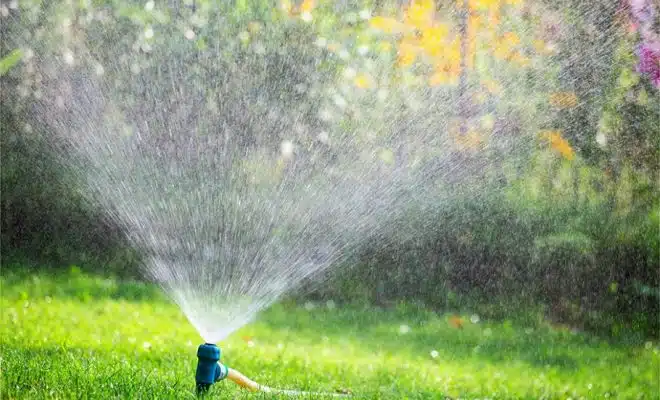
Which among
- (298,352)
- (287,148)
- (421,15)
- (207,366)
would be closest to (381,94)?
(421,15)

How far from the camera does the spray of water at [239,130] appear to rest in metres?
7.53

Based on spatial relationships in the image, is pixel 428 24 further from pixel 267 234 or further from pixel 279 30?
pixel 267 234

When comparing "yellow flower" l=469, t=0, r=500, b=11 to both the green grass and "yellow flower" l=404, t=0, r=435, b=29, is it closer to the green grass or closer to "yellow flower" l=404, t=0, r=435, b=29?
"yellow flower" l=404, t=0, r=435, b=29

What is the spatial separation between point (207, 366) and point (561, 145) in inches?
190

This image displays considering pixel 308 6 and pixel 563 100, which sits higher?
pixel 308 6

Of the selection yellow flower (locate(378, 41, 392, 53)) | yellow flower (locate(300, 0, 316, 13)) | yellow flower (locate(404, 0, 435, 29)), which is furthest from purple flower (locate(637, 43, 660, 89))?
yellow flower (locate(300, 0, 316, 13))

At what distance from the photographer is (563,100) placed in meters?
7.43

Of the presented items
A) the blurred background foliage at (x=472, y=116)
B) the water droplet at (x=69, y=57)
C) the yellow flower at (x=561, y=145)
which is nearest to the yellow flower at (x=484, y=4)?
the blurred background foliage at (x=472, y=116)

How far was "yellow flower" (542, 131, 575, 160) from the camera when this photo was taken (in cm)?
731

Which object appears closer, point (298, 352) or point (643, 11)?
point (298, 352)

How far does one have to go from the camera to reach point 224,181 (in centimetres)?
810

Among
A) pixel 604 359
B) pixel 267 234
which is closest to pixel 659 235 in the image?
pixel 604 359

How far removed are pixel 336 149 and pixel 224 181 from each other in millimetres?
1139

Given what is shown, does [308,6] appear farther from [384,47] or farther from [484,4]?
[484,4]
